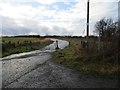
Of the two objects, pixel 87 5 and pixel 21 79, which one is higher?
pixel 87 5

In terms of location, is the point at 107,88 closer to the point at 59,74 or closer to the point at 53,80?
the point at 53,80

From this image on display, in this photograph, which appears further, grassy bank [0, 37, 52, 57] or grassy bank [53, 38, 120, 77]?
grassy bank [0, 37, 52, 57]

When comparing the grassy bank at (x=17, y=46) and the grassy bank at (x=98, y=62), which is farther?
the grassy bank at (x=17, y=46)

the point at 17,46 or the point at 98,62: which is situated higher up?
the point at 98,62

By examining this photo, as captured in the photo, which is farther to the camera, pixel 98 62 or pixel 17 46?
pixel 17 46

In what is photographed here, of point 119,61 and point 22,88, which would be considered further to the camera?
point 119,61

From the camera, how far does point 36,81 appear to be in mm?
11445

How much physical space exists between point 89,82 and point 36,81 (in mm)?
2492

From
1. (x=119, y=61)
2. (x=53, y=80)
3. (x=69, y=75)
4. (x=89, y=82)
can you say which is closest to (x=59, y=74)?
(x=69, y=75)

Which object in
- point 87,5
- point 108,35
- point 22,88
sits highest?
point 87,5

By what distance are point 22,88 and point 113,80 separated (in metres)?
4.24

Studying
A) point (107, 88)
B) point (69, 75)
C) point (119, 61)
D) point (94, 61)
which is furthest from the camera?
point (94, 61)

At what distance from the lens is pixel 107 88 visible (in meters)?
9.77

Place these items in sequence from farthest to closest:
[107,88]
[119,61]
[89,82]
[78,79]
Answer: [119,61] < [78,79] < [89,82] < [107,88]
